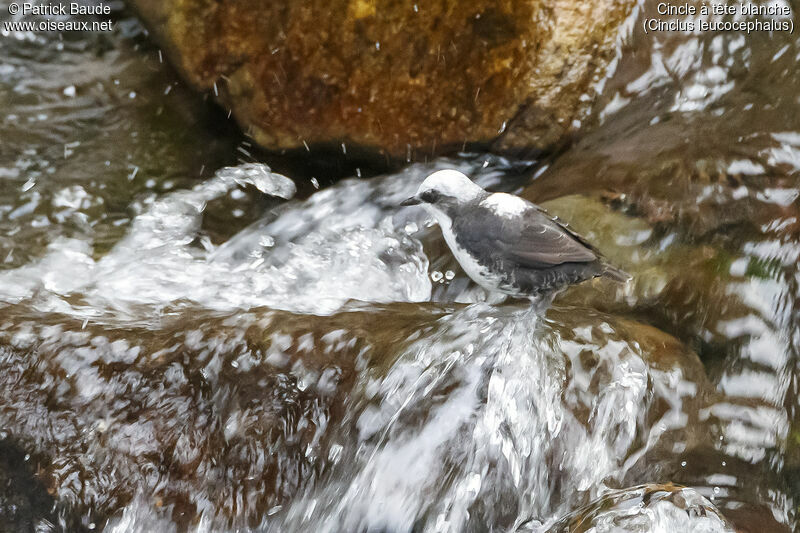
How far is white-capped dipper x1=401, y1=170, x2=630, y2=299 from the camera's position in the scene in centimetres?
319

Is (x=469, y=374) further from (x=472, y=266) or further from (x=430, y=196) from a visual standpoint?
(x=430, y=196)

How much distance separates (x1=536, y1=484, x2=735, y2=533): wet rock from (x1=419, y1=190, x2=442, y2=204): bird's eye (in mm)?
1792

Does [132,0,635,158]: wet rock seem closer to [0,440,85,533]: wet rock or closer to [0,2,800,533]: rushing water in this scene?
[0,2,800,533]: rushing water

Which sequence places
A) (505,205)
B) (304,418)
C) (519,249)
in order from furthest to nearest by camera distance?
(505,205), (519,249), (304,418)

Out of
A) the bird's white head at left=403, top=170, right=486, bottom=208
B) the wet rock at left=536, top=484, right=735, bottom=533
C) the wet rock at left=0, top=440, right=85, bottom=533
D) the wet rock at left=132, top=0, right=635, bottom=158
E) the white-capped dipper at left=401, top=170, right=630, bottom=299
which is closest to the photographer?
the wet rock at left=536, top=484, right=735, bottom=533

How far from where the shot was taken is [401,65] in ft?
14.8

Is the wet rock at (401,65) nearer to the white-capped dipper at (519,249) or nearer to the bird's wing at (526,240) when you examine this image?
the white-capped dipper at (519,249)

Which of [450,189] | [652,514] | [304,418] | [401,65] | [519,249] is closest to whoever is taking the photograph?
[652,514]

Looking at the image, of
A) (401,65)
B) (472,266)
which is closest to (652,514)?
(472,266)

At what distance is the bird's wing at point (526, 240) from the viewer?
3180 millimetres

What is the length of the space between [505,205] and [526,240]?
0.24m

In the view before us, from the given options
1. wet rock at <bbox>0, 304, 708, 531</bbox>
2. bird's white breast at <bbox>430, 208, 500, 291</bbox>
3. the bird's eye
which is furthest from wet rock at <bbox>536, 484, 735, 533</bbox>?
the bird's eye

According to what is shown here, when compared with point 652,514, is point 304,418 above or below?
below

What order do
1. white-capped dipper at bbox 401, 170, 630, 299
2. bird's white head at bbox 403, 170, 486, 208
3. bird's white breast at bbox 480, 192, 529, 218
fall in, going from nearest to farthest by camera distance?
1. white-capped dipper at bbox 401, 170, 630, 299
2. bird's white breast at bbox 480, 192, 529, 218
3. bird's white head at bbox 403, 170, 486, 208
